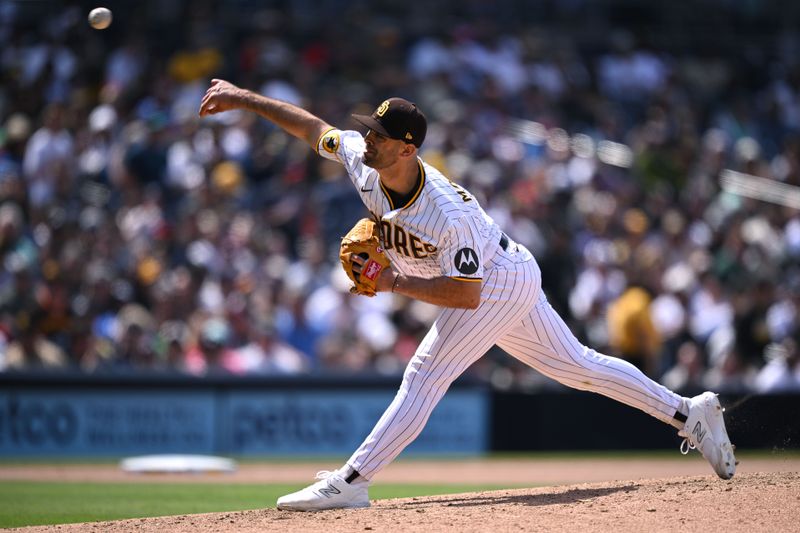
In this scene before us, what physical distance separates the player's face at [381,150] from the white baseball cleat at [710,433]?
2.07 metres

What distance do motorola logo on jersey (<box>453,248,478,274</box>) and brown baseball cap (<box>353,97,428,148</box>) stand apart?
557mm

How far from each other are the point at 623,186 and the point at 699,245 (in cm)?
135

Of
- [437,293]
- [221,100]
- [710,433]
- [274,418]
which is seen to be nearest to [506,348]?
[437,293]

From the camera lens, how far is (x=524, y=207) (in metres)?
13.9

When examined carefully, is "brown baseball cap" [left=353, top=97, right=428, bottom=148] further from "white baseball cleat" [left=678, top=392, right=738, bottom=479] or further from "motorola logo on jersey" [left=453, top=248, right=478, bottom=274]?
"white baseball cleat" [left=678, top=392, right=738, bottom=479]

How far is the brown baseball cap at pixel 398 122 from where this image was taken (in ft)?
18.4

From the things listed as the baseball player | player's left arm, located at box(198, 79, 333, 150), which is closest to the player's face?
the baseball player

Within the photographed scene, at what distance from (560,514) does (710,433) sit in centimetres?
115

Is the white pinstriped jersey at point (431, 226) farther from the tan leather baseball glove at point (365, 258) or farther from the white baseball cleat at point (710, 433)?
the white baseball cleat at point (710, 433)

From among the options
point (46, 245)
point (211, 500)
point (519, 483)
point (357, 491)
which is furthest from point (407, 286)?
point (46, 245)

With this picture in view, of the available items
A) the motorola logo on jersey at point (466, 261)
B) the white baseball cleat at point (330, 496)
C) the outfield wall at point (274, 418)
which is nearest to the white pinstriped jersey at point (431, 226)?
the motorola logo on jersey at point (466, 261)

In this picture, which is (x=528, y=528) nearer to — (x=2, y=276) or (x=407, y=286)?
(x=407, y=286)

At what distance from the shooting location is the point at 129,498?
327 inches

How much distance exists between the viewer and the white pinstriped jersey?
18.5 ft
